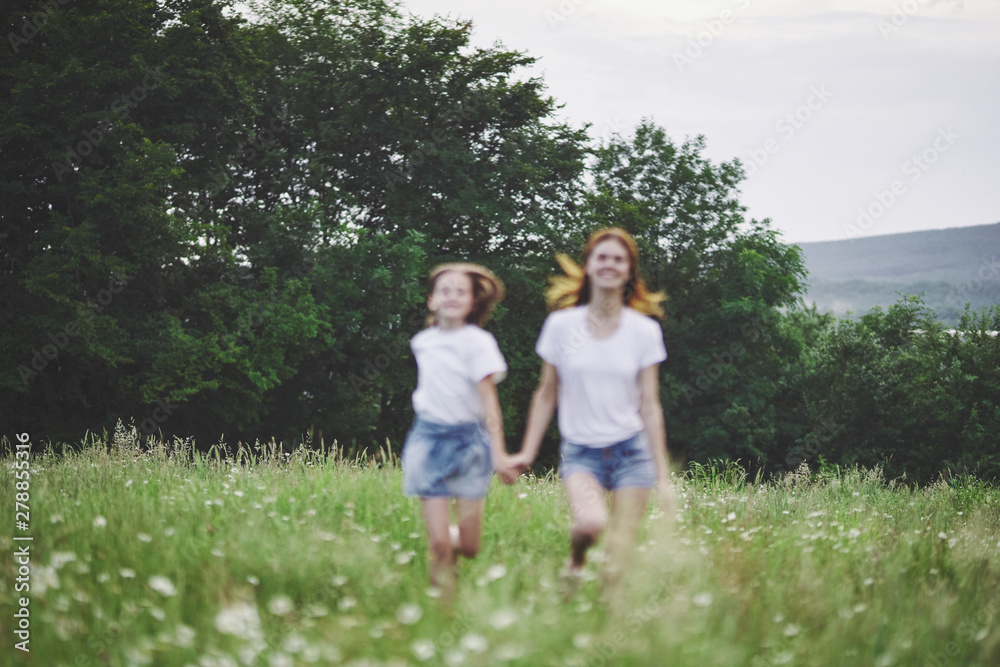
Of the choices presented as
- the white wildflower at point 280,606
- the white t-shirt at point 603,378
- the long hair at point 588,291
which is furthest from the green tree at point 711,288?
the white wildflower at point 280,606

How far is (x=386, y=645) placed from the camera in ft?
8.85

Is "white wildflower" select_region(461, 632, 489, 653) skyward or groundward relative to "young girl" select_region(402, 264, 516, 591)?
groundward

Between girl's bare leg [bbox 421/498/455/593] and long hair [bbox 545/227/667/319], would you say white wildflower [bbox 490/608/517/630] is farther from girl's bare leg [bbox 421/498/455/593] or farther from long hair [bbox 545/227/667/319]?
long hair [bbox 545/227/667/319]

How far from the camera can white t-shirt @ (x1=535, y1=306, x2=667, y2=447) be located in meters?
3.49

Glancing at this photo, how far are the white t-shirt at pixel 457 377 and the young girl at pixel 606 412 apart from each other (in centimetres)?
29

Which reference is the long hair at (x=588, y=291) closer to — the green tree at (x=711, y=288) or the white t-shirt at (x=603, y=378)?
the white t-shirt at (x=603, y=378)

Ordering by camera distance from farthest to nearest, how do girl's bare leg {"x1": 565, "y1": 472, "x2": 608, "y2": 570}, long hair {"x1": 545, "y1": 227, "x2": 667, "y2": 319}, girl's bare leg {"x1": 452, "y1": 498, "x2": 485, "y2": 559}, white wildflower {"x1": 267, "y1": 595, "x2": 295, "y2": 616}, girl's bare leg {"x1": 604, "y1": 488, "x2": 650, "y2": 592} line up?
→ long hair {"x1": 545, "y1": 227, "x2": 667, "y2": 319} < girl's bare leg {"x1": 452, "y1": 498, "x2": 485, "y2": 559} < girl's bare leg {"x1": 565, "y1": 472, "x2": 608, "y2": 570} < girl's bare leg {"x1": 604, "y1": 488, "x2": 650, "y2": 592} < white wildflower {"x1": 267, "y1": 595, "x2": 295, "y2": 616}

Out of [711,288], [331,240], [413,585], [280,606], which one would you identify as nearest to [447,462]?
[413,585]

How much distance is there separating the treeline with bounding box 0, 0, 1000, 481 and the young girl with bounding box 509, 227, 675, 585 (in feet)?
31.2

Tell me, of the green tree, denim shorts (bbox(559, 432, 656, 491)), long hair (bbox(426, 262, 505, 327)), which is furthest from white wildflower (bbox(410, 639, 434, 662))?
the green tree

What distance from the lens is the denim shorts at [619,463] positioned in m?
3.49

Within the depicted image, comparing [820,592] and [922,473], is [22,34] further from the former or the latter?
[922,473]

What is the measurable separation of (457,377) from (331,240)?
57.9ft

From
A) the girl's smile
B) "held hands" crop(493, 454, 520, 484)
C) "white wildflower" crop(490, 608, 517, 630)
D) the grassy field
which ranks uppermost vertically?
the girl's smile
